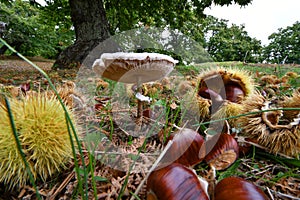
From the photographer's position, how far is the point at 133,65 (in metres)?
0.86

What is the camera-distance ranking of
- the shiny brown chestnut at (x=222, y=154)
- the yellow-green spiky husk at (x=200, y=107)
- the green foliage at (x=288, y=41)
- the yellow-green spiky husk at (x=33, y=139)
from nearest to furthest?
the yellow-green spiky husk at (x=33, y=139) → the shiny brown chestnut at (x=222, y=154) → the yellow-green spiky husk at (x=200, y=107) → the green foliage at (x=288, y=41)

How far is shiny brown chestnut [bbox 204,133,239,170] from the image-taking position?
0.66 m

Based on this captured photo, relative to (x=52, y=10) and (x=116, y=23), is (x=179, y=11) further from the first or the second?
(x=52, y=10)

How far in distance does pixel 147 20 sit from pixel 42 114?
8.31m

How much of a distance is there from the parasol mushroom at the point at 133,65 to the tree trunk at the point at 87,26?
17.4 feet

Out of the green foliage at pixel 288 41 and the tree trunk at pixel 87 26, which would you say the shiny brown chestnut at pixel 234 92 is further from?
the green foliage at pixel 288 41

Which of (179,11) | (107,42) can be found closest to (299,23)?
(179,11)

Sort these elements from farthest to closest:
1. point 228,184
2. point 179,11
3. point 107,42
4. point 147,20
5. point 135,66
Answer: point 147,20
point 179,11
point 107,42
point 135,66
point 228,184

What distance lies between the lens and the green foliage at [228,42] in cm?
2094

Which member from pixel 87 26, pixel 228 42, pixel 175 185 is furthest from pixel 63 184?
pixel 228 42

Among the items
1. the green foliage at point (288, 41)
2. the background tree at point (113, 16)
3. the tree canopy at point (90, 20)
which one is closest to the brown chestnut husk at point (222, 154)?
the tree canopy at point (90, 20)

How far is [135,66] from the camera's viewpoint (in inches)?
34.2

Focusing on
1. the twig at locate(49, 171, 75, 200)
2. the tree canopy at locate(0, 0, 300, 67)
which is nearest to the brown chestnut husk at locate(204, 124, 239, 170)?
the twig at locate(49, 171, 75, 200)

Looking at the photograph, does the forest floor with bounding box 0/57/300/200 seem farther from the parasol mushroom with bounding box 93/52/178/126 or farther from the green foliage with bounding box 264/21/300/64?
the green foliage with bounding box 264/21/300/64
